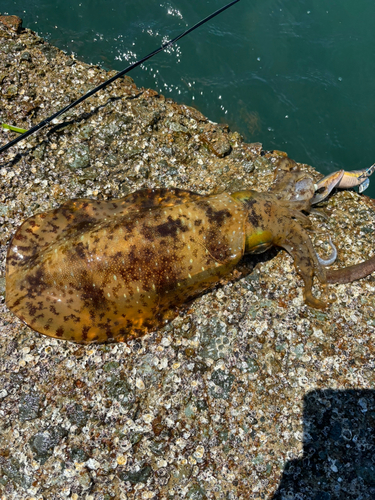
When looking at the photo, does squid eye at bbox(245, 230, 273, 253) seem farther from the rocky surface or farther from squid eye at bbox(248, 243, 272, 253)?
the rocky surface

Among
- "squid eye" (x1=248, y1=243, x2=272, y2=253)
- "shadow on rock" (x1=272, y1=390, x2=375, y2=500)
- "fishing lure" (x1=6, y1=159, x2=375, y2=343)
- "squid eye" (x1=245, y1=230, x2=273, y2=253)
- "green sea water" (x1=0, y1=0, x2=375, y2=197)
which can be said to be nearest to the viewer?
"shadow on rock" (x1=272, y1=390, x2=375, y2=500)

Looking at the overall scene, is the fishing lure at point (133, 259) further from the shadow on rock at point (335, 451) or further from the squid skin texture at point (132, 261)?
the shadow on rock at point (335, 451)

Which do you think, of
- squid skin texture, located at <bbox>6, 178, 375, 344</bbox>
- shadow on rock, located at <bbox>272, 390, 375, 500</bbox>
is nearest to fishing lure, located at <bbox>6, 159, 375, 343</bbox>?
squid skin texture, located at <bbox>6, 178, 375, 344</bbox>

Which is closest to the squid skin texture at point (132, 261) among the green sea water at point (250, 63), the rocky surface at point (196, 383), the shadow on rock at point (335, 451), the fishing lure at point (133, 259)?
the fishing lure at point (133, 259)

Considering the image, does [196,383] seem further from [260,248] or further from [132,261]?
[260,248]

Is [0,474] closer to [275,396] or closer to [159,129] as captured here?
[275,396]

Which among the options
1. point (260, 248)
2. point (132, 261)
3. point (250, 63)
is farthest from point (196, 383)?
point (250, 63)

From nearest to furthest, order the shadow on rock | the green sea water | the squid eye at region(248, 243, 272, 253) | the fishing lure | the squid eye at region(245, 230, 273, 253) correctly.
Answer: the shadow on rock < the fishing lure < the squid eye at region(245, 230, 273, 253) < the squid eye at region(248, 243, 272, 253) < the green sea water

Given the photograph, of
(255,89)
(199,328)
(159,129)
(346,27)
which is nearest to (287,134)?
(255,89)
